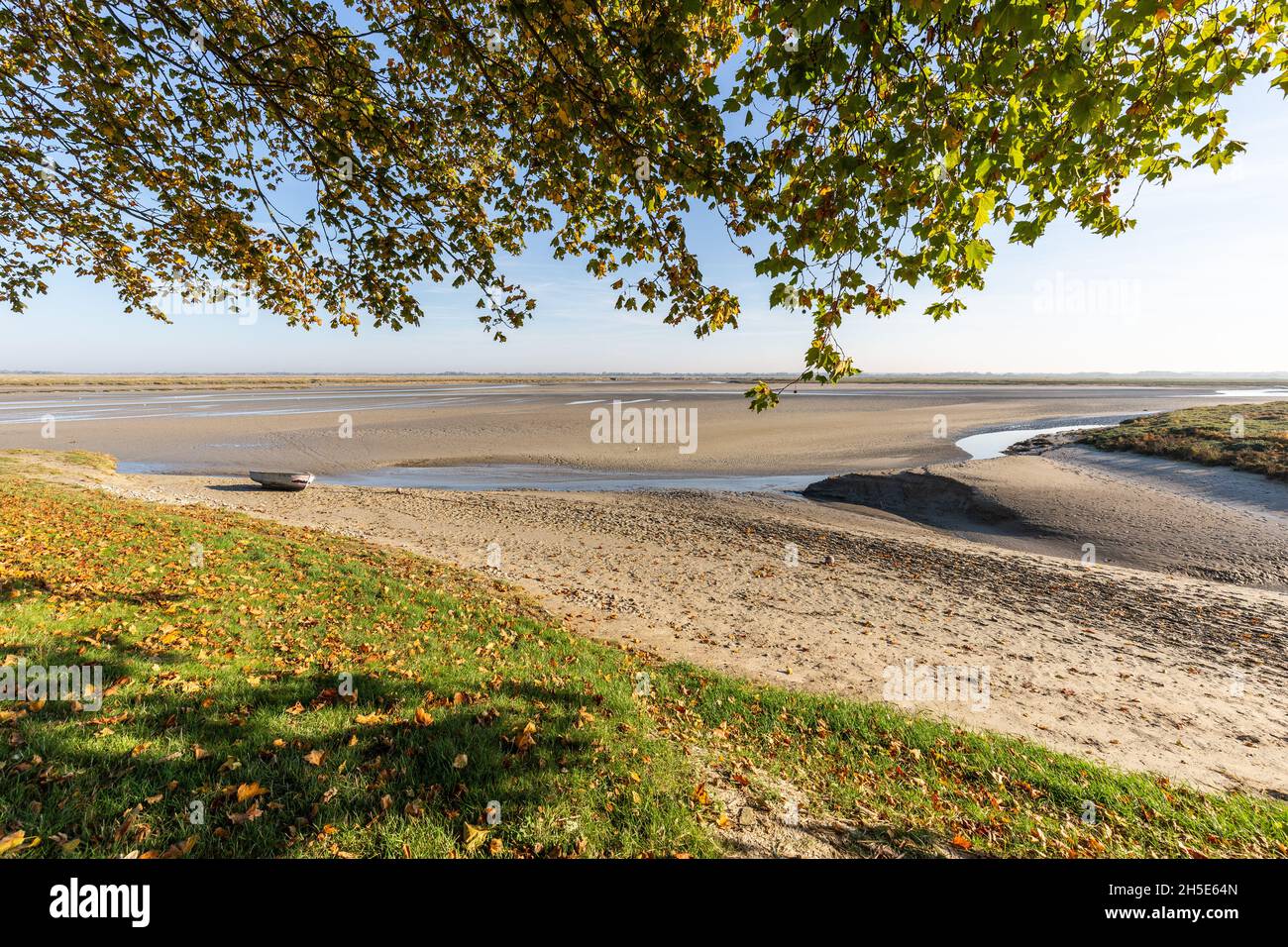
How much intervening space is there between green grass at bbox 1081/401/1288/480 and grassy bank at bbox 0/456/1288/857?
26819 millimetres

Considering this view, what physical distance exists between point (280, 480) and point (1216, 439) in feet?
150

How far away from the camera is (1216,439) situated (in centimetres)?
2692

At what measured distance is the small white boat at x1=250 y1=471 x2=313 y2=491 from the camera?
21.8 meters

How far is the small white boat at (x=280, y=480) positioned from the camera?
21.8 meters

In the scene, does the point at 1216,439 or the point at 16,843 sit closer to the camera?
the point at 16,843

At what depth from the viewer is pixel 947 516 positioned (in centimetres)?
2020

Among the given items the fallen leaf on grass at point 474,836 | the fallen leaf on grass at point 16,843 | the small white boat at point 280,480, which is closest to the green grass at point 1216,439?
the fallen leaf on grass at point 474,836

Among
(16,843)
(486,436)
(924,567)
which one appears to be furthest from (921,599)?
(486,436)

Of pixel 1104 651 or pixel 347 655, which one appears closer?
pixel 347 655

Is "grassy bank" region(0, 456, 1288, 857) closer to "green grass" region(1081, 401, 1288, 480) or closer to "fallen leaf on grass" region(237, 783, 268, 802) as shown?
"fallen leaf on grass" region(237, 783, 268, 802)

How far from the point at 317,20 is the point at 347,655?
29.4 ft

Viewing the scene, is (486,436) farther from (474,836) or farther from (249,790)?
(474,836)
